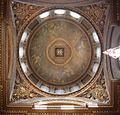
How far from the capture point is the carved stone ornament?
14.9 metres

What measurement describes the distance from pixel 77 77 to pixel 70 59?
117 inches

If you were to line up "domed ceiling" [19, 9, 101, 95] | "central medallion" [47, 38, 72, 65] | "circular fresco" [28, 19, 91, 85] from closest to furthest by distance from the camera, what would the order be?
"domed ceiling" [19, 9, 101, 95], "circular fresco" [28, 19, 91, 85], "central medallion" [47, 38, 72, 65]

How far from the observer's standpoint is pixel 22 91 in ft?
50.1

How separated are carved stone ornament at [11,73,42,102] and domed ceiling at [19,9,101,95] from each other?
116 inches

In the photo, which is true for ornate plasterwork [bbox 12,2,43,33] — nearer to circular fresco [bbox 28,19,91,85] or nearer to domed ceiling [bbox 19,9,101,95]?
domed ceiling [bbox 19,9,101,95]

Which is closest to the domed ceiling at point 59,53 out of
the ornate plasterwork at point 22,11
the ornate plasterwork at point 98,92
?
the ornate plasterwork at point 98,92

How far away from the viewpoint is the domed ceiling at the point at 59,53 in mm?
18777

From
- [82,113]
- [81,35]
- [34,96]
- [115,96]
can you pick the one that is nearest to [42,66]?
[34,96]

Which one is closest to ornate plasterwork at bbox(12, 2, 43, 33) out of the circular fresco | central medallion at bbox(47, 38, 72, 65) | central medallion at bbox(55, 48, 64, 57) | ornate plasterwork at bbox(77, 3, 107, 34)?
the circular fresco

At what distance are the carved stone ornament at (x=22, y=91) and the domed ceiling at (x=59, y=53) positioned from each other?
295 cm

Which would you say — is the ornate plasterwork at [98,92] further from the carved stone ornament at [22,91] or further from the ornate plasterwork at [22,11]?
the ornate plasterwork at [22,11]

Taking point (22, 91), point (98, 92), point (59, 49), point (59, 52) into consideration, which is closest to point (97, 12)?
point (59, 49)

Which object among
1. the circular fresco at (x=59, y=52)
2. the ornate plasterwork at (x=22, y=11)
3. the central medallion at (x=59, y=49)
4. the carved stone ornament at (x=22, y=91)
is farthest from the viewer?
the central medallion at (x=59, y=49)

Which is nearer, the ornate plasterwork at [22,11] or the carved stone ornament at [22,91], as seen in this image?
the ornate plasterwork at [22,11]
